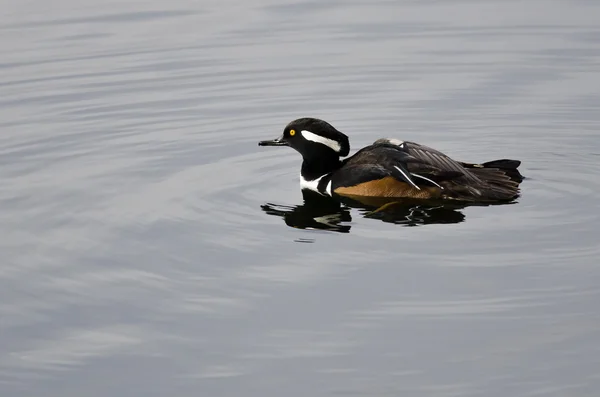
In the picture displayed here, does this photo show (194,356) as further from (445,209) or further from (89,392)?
(445,209)

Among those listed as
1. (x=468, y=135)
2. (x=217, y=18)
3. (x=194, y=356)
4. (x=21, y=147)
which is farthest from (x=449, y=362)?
(x=217, y=18)

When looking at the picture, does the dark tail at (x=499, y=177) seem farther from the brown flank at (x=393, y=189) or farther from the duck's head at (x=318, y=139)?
the duck's head at (x=318, y=139)

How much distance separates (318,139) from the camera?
43.7 ft

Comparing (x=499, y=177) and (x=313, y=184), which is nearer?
(x=499, y=177)

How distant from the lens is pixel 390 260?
1027 cm

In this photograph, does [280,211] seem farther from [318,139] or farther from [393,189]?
[318,139]

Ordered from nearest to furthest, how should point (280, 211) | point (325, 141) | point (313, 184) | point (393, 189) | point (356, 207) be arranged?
1. point (280, 211)
2. point (356, 207)
3. point (393, 189)
4. point (313, 184)
5. point (325, 141)

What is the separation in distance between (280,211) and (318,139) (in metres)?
1.43

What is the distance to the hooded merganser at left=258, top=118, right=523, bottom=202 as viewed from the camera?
486 inches

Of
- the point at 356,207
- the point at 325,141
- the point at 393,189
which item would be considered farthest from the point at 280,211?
the point at 325,141

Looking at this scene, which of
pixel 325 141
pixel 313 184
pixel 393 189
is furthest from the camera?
pixel 325 141

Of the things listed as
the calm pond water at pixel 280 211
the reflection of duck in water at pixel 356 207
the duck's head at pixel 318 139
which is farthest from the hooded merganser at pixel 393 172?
the calm pond water at pixel 280 211

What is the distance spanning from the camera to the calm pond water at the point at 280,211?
841cm

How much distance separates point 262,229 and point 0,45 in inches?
387
